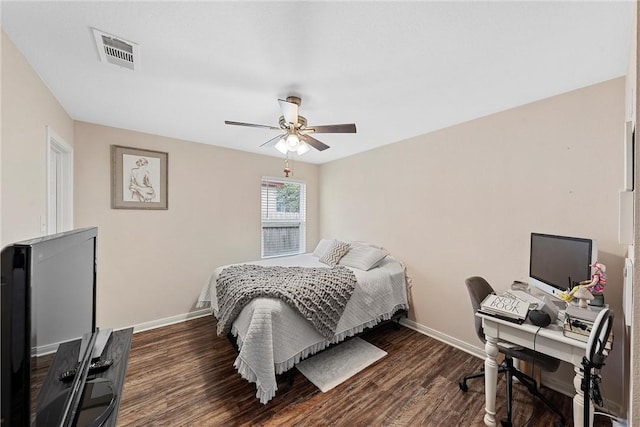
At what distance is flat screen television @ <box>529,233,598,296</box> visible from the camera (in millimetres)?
1611

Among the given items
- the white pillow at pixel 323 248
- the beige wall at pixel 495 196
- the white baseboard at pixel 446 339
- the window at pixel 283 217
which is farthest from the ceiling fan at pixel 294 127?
the white baseboard at pixel 446 339

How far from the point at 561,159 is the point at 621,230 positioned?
1.28 meters

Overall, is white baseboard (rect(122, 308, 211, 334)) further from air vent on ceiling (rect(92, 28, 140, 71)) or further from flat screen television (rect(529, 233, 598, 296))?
flat screen television (rect(529, 233, 598, 296))

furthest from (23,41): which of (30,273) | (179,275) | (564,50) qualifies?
(564,50)

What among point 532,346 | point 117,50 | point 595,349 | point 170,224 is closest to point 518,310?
point 532,346

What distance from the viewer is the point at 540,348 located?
1.48 meters

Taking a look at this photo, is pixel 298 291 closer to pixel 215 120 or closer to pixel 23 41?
pixel 215 120

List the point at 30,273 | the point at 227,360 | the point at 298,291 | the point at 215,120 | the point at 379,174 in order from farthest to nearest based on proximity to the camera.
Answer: the point at 379,174
the point at 215,120
the point at 227,360
the point at 298,291
the point at 30,273

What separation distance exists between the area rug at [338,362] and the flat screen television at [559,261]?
1.57m

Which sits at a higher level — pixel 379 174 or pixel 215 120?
pixel 215 120

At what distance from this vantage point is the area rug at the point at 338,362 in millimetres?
2174

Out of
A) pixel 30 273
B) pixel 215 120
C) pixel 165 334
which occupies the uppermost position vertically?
pixel 215 120

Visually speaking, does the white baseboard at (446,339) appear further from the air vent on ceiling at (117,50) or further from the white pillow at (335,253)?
the air vent on ceiling at (117,50)

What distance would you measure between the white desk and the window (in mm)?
3265
